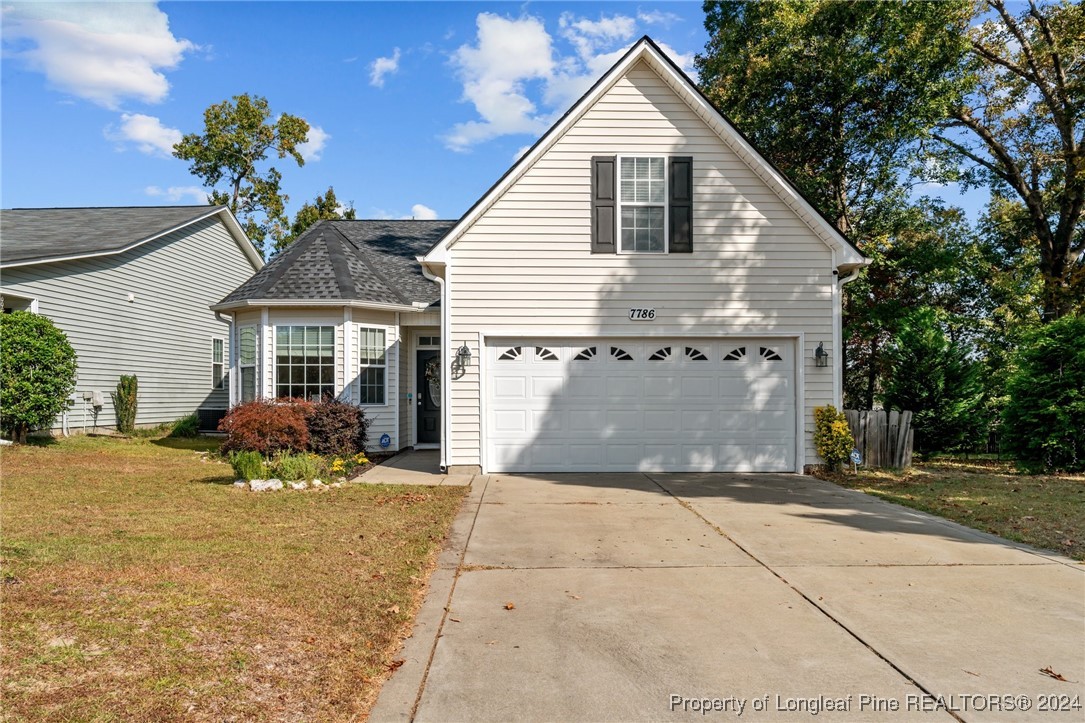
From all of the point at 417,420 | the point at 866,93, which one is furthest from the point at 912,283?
the point at 417,420

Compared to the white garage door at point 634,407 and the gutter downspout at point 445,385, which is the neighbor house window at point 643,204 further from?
the gutter downspout at point 445,385

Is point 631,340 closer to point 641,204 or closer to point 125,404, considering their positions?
point 641,204

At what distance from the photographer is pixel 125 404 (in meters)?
17.6

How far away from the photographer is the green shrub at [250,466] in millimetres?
9930

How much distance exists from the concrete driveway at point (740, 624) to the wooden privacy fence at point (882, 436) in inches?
176

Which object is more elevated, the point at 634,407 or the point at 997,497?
the point at 634,407

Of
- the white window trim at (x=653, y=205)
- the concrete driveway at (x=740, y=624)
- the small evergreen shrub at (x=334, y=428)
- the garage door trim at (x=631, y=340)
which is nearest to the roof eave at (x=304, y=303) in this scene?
the small evergreen shrub at (x=334, y=428)

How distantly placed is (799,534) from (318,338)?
33.1 ft

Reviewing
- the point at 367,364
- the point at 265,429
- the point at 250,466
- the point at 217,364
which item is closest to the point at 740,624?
the point at 250,466

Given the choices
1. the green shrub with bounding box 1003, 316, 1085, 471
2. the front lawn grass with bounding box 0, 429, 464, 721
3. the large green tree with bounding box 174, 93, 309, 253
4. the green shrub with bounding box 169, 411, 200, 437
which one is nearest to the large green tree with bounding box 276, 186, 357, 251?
the large green tree with bounding box 174, 93, 309, 253

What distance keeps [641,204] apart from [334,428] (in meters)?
6.75

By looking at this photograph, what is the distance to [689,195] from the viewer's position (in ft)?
38.7

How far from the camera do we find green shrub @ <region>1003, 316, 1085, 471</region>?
476 inches

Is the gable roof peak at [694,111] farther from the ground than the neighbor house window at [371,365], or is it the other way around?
the gable roof peak at [694,111]
